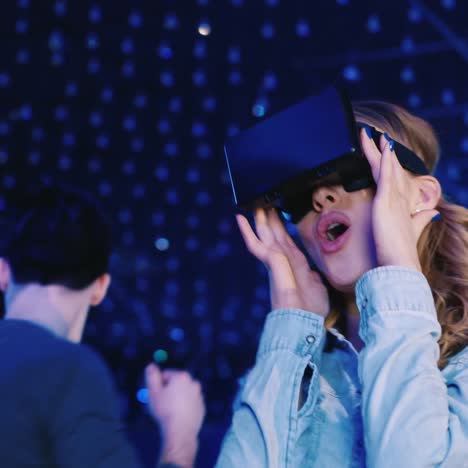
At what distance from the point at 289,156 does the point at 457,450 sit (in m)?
0.41

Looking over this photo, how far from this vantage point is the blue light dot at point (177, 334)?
5.59 feet

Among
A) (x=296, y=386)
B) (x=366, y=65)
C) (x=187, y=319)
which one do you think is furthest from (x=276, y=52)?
(x=296, y=386)

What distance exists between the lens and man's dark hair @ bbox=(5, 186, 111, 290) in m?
0.89

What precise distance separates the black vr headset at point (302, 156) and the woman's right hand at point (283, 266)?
8 cm

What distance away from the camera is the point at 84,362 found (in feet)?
2.45

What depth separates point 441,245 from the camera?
87 cm

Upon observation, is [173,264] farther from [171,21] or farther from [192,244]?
[171,21]

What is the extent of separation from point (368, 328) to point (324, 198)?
0.22 metres

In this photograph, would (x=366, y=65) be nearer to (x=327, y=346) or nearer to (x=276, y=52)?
(x=276, y=52)

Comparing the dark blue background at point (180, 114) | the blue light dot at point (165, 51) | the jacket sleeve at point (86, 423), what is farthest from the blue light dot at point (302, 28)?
the jacket sleeve at point (86, 423)

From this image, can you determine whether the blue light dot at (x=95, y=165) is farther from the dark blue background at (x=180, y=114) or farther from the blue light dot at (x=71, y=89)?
the blue light dot at (x=71, y=89)

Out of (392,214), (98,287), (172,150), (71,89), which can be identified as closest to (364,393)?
(392,214)

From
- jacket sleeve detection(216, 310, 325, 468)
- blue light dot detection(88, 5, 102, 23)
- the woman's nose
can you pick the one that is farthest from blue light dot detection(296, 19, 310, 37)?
jacket sleeve detection(216, 310, 325, 468)

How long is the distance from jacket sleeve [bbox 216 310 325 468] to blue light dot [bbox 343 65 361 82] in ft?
3.20
